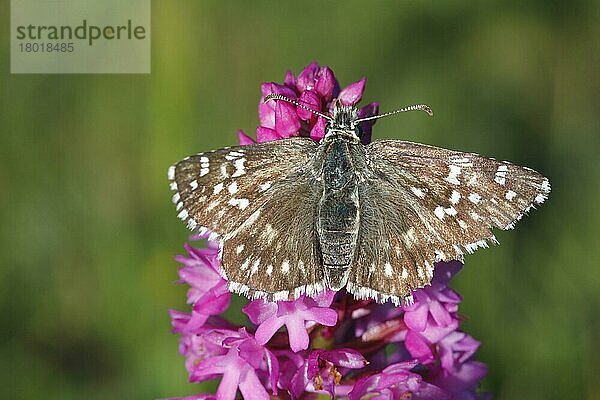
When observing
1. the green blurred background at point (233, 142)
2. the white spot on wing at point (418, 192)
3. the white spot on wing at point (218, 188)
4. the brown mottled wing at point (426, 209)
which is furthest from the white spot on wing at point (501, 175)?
the green blurred background at point (233, 142)

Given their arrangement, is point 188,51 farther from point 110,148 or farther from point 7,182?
point 7,182

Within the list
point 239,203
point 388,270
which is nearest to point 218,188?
point 239,203

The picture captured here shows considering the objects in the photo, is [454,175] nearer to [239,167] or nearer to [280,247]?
[280,247]

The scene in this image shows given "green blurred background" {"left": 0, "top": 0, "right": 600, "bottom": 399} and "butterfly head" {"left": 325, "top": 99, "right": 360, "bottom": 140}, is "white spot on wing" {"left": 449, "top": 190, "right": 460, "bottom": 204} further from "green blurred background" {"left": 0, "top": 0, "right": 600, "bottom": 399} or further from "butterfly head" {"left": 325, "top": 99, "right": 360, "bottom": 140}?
"green blurred background" {"left": 0, "top": 0, "right": 600, "bottom": 399}

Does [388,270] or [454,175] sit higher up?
[454,175]

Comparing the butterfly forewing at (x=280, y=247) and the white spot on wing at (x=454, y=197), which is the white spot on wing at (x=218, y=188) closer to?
the butterfly forewing at (x=280, y=247)
